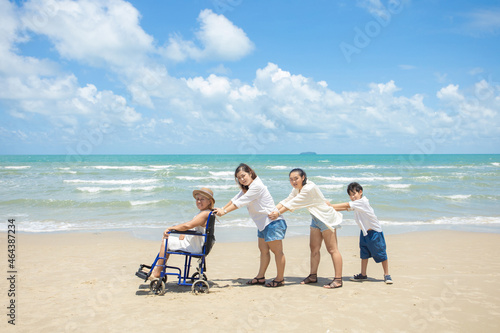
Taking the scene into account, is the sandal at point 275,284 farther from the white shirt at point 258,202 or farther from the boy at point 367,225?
the boy at point 367,225

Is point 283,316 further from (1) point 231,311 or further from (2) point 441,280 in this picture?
(2) point 441,280

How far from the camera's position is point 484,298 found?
4.37 m

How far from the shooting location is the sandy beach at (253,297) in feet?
12.2

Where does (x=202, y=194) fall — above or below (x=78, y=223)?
above

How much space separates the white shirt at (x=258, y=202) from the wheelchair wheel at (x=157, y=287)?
4.72 ft

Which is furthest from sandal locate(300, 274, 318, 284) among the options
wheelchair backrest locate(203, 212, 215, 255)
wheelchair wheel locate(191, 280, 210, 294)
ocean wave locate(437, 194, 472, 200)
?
ocean wave locate(437, 194, 472, 200)

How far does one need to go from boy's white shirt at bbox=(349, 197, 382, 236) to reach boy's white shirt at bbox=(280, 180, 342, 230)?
30 centimetres

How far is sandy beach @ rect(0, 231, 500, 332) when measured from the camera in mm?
3711

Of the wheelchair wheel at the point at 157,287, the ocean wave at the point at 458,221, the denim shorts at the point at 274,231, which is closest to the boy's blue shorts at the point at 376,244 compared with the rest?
the denim shorts at the point at 274,231

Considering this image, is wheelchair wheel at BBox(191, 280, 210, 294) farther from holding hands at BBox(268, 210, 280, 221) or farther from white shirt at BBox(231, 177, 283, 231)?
holding hands at BBox(268, 210, 280, 221)

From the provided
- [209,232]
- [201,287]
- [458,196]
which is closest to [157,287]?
[201,287]

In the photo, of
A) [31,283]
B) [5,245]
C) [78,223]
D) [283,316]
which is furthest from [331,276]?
[78,223]

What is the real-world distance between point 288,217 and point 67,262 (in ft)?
23.1

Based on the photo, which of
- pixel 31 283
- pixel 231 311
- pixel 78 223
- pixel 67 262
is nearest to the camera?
pixel 231 311
